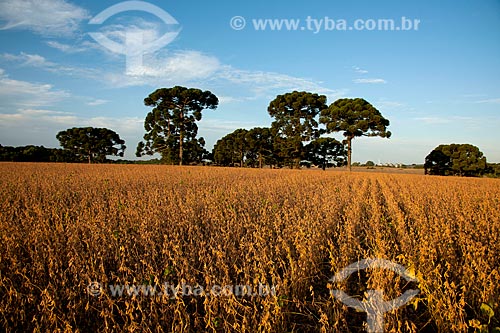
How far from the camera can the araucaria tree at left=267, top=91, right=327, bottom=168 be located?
132ft

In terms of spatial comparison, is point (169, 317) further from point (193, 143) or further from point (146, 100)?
point (146, 100)

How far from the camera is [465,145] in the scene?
4819 cm

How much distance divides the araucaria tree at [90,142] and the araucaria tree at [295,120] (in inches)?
1684

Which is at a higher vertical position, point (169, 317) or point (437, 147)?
point (437, 147)

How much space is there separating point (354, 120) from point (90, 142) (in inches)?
2295

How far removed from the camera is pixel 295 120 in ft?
138

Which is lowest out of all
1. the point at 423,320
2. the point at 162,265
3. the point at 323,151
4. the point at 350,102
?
the point at 423,320

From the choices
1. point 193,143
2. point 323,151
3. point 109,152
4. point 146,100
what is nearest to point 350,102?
point 323,151

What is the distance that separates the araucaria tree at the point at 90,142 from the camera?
62.6 meters

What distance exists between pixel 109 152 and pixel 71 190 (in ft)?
210

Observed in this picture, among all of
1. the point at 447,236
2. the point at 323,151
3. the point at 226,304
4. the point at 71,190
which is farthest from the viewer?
the point at 323,151

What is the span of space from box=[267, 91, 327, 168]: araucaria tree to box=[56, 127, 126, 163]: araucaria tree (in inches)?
Answer: 1684
